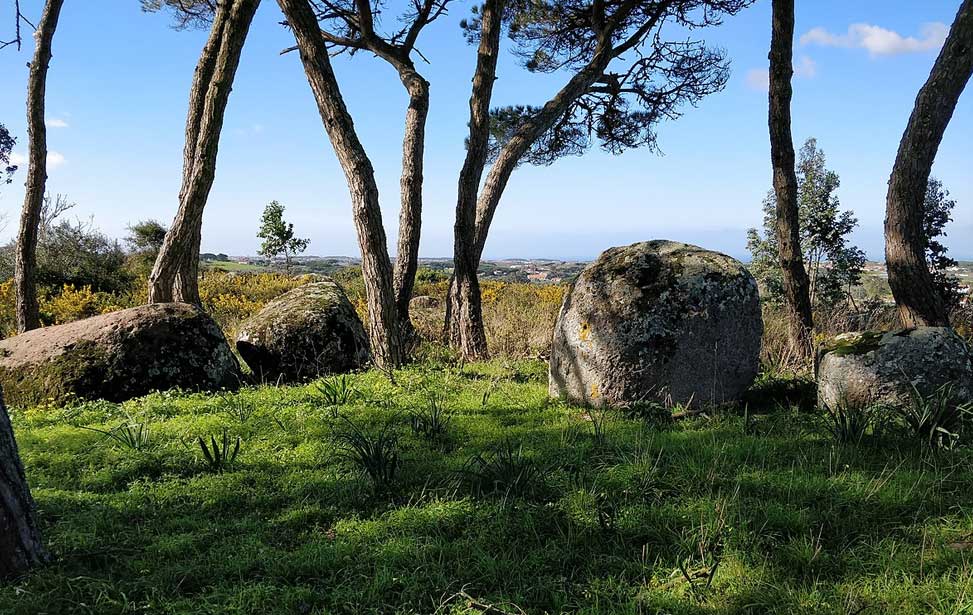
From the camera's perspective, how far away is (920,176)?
283 inches

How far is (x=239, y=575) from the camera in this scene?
9.83 ft

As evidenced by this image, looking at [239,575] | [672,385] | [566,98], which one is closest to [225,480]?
[239,575]

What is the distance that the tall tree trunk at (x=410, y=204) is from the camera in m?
9.66

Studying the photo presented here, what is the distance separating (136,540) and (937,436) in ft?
17.9

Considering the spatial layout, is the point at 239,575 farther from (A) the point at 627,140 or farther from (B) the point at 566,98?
(A) the point at 627,140

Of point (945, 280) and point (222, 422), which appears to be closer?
point (222, 422)

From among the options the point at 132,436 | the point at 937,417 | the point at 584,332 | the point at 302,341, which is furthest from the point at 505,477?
the point at 302,341

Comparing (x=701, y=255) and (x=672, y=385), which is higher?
(x=701, y=255)

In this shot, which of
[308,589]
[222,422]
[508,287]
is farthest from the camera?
[508,287]

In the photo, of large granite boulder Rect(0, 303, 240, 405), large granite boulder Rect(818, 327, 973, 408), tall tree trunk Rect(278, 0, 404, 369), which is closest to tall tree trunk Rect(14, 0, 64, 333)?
large granite boulder Rect(0, 303, 240, 405)

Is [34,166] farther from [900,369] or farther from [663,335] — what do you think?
[900,369]

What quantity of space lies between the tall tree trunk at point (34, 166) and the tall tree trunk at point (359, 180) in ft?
16.1

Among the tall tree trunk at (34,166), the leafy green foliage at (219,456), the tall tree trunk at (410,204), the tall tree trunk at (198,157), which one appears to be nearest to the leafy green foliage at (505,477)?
the leafy green foliage at (219,456)

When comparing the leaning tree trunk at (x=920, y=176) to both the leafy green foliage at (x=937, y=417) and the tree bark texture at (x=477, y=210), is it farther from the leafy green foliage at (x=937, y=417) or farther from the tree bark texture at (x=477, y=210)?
the tree bark texture at (x=477, y=210)
